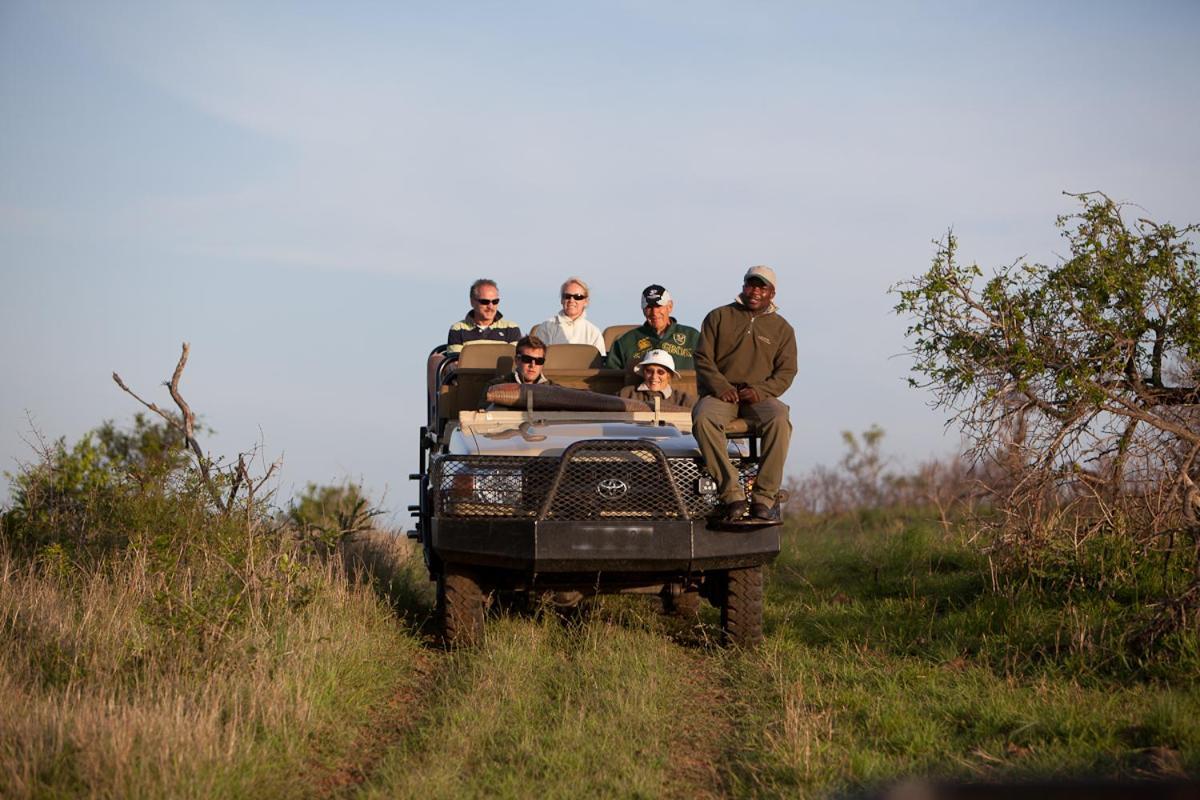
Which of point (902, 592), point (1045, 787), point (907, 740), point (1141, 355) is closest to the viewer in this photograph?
point (1045, 787)

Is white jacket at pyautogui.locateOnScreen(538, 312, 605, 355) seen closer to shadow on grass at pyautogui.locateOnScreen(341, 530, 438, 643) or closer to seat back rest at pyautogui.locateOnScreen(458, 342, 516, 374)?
seat back rest at pyautogui.locateOnScreen(458, 342, 516, 374)

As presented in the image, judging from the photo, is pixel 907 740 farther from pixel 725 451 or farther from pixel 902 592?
pixel 902 592

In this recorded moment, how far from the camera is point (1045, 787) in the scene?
1.85 metres

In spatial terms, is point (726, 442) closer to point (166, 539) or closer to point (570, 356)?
point (570, 356)

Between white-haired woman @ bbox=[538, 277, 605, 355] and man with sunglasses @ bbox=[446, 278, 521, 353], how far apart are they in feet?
1.62

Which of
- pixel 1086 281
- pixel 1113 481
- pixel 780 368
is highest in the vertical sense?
pixel 1086 281

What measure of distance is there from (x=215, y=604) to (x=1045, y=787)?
6.13 meters

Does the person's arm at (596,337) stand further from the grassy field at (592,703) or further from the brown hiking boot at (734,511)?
the brown hiking boot at (734,511)

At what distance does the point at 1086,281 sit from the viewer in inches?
324

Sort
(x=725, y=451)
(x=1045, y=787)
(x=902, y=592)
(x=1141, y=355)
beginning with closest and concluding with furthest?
(x=1045, y=787) < (x=725, y=451) < (x=1141, y=355) < (x=902, y=592)

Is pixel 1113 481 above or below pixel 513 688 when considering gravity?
above

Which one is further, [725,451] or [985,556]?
[985,556]

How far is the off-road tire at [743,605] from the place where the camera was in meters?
8.20

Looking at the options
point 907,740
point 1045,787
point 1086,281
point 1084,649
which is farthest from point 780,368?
point 1045,787
